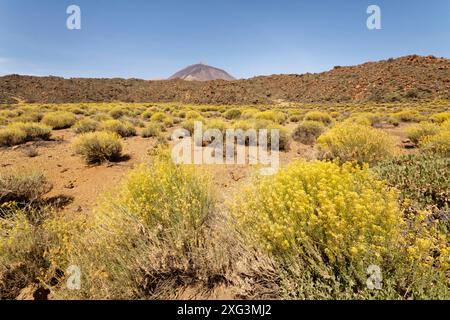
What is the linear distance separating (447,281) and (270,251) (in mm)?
1278

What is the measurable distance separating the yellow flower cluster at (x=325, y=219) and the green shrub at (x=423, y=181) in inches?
36.8

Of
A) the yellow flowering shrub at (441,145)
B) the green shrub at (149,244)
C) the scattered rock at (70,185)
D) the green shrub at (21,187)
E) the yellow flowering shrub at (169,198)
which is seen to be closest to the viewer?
the green shrub at (149,244)

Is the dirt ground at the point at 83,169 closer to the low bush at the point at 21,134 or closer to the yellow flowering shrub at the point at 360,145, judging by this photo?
the low bush at the point at 21,134

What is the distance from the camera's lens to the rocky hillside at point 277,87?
1373 inches

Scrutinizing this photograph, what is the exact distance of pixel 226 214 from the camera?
3.09 metres

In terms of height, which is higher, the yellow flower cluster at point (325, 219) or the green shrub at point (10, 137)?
the green shrub at point (10, 137)

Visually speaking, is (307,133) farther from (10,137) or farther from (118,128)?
(10,137)

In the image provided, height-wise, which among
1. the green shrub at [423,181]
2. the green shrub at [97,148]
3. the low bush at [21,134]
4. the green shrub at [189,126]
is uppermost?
the green shrub at [189,126]

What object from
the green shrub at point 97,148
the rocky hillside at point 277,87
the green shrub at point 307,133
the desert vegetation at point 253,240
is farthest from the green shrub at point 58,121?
the rocky hillside at point 277,87

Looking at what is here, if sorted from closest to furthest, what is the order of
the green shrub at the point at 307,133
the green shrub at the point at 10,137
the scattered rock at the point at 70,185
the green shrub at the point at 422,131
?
the scattered rock at the point at 70,185, the green shrub at the point at 422,131, the green shrub at the point at 10,137, the green shrub at the point at 307,133

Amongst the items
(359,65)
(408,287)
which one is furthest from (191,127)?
(359,65)

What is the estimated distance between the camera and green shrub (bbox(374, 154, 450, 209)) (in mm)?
3009
